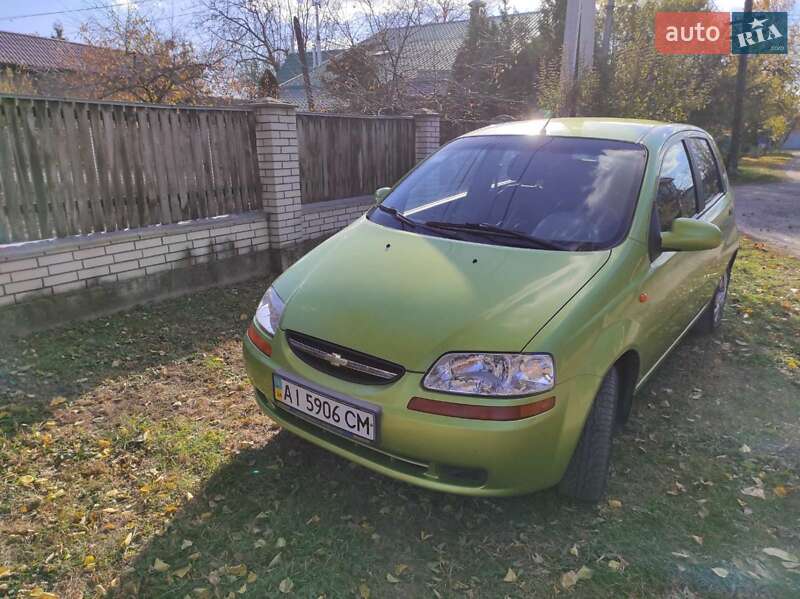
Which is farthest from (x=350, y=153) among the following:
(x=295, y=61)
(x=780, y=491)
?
(x=295, y=61)

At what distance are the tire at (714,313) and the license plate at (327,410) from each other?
338 cm

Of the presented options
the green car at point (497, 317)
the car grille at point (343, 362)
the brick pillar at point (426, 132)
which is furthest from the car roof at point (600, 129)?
the brick pillar at point (426, 132)

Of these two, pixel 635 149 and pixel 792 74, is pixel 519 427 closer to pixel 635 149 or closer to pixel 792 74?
pixel 635 149

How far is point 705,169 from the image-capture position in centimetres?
398

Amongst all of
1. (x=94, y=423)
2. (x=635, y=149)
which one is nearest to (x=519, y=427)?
(x=635, y=149)

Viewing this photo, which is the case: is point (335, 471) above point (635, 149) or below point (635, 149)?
below

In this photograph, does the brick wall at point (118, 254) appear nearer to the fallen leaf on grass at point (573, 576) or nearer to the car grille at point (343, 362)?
the car grille at point (343, 362)

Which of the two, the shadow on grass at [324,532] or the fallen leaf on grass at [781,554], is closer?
the shadow on grass at [324,532]

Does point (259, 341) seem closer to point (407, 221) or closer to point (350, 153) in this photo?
point (407, 221)

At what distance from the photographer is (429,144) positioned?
8.12 metres

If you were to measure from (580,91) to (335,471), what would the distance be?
10.7 m

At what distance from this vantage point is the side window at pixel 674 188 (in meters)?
2.97

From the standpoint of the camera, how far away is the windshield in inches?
107

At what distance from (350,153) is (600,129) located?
4.29 meters
